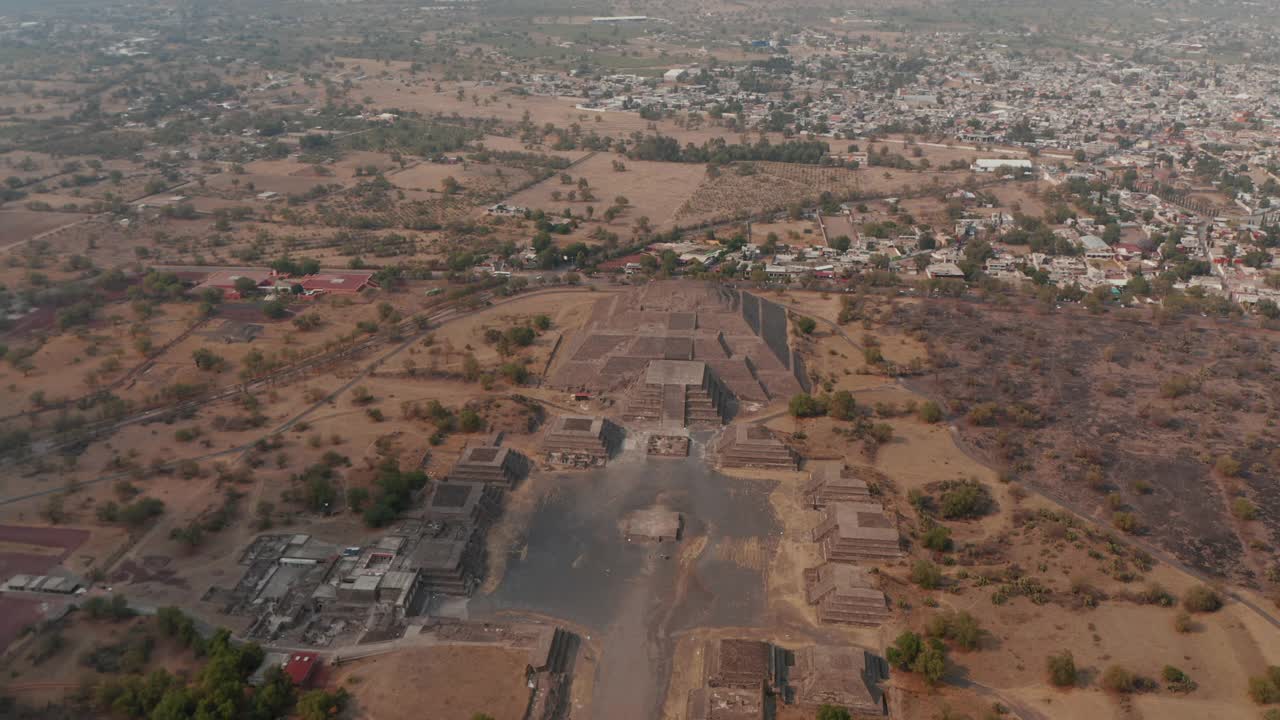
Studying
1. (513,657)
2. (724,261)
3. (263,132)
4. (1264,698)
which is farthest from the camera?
(263,132)

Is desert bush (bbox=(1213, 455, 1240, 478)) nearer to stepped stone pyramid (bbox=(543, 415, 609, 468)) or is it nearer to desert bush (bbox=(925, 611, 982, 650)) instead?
A: desert bush (bbox=(925, 611, 982, 650))

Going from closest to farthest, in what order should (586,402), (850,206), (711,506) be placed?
(711,506)
(586,402)
(850,206)

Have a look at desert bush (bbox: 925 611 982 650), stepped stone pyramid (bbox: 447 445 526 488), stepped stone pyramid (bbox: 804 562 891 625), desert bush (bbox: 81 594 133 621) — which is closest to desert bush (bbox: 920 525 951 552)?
stepped stone pyramid (bbox: 804 562 891 625)

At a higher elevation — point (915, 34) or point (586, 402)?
point (915, 34)

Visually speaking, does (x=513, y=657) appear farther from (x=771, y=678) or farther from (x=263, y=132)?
(x=263, y=132)

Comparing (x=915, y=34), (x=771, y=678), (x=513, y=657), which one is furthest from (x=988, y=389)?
(x=915, y=34)

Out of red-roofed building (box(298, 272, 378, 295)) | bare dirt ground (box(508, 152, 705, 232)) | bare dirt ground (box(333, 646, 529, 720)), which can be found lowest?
bare dirt ground (box(333, 646, 529, 720))
